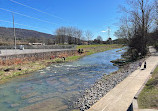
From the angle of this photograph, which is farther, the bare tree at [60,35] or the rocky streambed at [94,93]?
the bare tree at [60,35]

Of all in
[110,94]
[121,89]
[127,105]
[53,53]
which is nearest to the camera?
[127,105]

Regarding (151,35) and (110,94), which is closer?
(110,94)

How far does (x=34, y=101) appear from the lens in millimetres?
8664

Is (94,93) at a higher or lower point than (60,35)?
lower

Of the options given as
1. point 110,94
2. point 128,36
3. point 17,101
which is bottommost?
point 17,101

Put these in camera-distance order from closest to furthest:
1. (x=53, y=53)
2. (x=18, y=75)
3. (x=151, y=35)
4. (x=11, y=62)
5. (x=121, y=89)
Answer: (x=121, y=89), (x=18, y=75), (x=11, y=62), (x=151, y=35), (x=53, y=53)

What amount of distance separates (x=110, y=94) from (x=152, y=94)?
87.2 inches

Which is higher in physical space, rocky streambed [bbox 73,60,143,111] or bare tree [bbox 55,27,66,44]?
bare tree [bbox 55,27,66,44]

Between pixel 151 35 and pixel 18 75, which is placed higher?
pixel 151 35

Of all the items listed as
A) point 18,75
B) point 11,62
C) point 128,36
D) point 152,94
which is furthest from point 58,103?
point 128,36

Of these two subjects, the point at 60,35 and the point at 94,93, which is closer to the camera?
the point at 94,93

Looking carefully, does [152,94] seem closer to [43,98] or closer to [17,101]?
[43,98]

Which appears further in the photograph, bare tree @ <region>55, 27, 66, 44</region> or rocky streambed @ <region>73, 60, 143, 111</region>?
bare tree @ <region>55, 27, 66, 44</region>

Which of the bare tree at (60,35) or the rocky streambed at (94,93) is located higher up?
the bare tree at (60,35)
